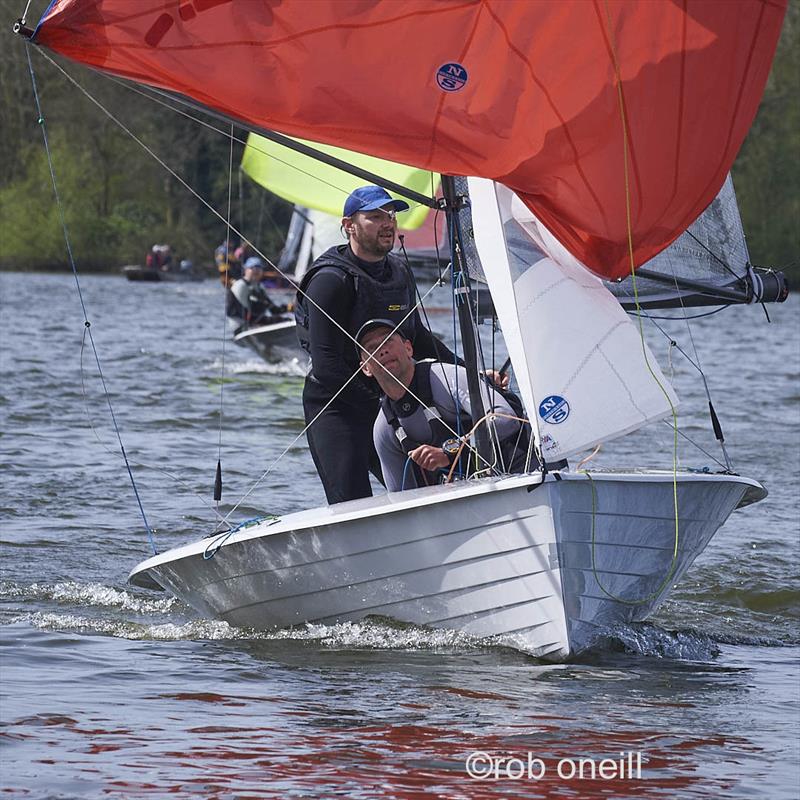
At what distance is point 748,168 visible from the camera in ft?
150

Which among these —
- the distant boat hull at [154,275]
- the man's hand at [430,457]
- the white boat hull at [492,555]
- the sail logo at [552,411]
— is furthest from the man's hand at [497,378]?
the distant boat hull at [154,275]

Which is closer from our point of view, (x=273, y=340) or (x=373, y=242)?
(x=373, y=242)

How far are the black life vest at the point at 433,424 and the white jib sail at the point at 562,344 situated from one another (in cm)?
40

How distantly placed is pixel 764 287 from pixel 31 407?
28.2ft

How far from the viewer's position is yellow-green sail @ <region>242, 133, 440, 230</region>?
14930mm

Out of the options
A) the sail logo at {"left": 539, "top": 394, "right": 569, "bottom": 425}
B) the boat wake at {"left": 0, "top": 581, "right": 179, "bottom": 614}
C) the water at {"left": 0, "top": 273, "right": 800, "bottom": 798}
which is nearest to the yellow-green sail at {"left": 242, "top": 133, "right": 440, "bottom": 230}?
the water at {"left": 0, "top": 273, "right": 800, "bottom": 798}

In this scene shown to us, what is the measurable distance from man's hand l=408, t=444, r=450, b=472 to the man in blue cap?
1.14 ft

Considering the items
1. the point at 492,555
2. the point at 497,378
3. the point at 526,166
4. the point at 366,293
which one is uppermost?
the point at 526,166

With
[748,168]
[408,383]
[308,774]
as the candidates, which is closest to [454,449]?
[408,383]

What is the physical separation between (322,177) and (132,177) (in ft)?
133

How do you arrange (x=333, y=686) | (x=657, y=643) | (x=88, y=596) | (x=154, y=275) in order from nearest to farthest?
(x=333, y=686) < (x=657, y=643) < (x=88, y=596) < (x=154, y=275)

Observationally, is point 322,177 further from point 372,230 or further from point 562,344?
point 562,344

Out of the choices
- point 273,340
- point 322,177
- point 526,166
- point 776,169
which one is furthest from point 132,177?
point 526,166

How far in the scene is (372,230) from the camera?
621cm
